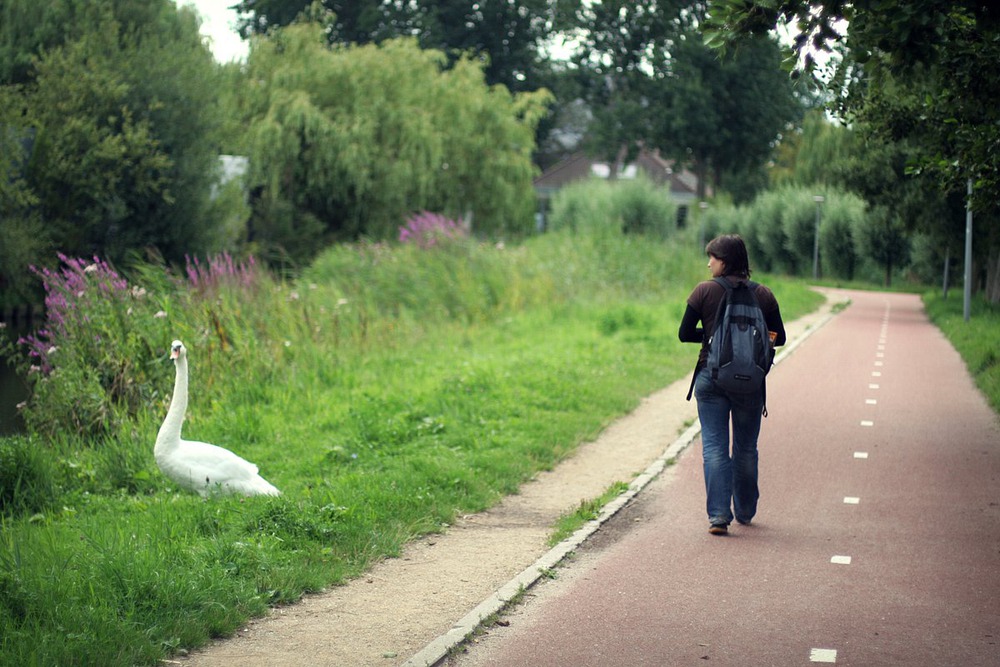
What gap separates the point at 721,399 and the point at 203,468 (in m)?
3.80

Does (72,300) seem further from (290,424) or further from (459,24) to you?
(459,24)

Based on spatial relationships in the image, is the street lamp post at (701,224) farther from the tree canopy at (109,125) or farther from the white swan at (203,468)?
the white swan at (203,468)

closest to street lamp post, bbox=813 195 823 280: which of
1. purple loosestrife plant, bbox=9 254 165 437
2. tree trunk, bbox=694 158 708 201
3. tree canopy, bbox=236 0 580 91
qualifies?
→ tree trunk, bbox=694 158 708 201

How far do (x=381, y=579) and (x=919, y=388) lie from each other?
11.1 metres

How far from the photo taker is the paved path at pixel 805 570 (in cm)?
566

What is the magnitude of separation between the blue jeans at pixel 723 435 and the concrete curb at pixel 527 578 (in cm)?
86

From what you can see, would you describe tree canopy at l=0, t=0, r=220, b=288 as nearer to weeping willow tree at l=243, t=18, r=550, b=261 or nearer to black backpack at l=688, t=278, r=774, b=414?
weeping willow tree at l=243, t=18, r=550, b=261

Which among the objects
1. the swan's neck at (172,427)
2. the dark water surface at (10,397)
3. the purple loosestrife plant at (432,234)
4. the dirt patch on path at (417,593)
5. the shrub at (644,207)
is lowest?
the dark water surface at (10,397)

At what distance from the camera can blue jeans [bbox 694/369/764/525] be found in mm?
7855

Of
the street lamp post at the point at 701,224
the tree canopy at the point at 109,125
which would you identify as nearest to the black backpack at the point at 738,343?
the tree canopy at the point at 109,125

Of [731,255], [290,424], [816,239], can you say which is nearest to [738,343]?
[731,255]

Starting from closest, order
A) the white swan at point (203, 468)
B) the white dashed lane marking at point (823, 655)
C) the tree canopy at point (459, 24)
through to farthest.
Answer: the white dashed lane marking at point (823, 655) < the white swan at point (203, 468) < the tree canopy at point (459, 24)

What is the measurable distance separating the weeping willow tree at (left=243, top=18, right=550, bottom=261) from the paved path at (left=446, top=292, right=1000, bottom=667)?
23.6 m

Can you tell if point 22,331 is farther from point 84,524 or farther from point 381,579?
point 381,579
